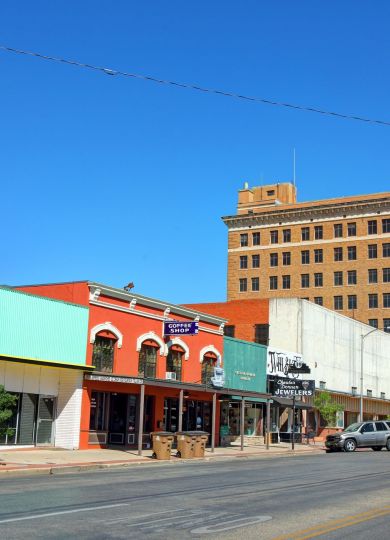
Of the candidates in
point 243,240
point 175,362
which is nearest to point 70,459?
point 175,362

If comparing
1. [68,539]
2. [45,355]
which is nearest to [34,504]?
[68,539]

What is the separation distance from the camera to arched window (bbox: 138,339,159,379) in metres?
32.4

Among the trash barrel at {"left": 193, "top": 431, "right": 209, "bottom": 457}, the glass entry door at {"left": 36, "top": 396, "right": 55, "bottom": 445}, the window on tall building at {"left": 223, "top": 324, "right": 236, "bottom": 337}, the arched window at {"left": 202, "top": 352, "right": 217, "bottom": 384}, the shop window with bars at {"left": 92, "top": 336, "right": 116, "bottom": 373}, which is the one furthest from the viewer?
the window on tall building at {"left": 223, "top": 324, "right": 236, "bottom": 337}

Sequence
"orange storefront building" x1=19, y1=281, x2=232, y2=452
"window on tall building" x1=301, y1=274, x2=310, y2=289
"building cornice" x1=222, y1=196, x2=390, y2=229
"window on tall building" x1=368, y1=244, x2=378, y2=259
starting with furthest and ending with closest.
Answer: "window on tall building" x1=301, y1=274, x2=310, y2=289, "building cornice" x1=222, y1=196, x2=390, y2=229, "window on tall building" x1=368, y1=244, x2=378, y2=259, "orange storefront building" x1=19, y1=281, x2=232, y2=452

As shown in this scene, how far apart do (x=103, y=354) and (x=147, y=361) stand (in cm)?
320

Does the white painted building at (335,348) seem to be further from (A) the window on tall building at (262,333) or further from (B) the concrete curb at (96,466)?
(B) the concrete curb at (96,466)

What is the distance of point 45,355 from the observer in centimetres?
2736

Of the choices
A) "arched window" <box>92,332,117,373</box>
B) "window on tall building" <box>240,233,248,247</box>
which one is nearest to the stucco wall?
"arched window" <box>92,332,117,373</box>

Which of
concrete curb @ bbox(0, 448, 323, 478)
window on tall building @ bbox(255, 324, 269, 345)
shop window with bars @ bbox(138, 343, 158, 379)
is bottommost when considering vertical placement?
concrete curb @ bbox(0, 448, 323, 478)

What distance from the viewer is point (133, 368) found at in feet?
104

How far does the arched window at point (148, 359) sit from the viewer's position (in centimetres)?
3241

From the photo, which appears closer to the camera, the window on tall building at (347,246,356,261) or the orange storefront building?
the orange storefront building

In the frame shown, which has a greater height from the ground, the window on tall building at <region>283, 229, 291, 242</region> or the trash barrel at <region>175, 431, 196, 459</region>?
the window on tall building at <region>283, 229, 291, 242</region>

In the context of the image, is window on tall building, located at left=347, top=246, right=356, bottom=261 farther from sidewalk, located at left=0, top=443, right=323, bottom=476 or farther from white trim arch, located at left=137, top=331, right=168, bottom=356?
sidewalk, located at left=0, top=443, right=323, bottom=476
